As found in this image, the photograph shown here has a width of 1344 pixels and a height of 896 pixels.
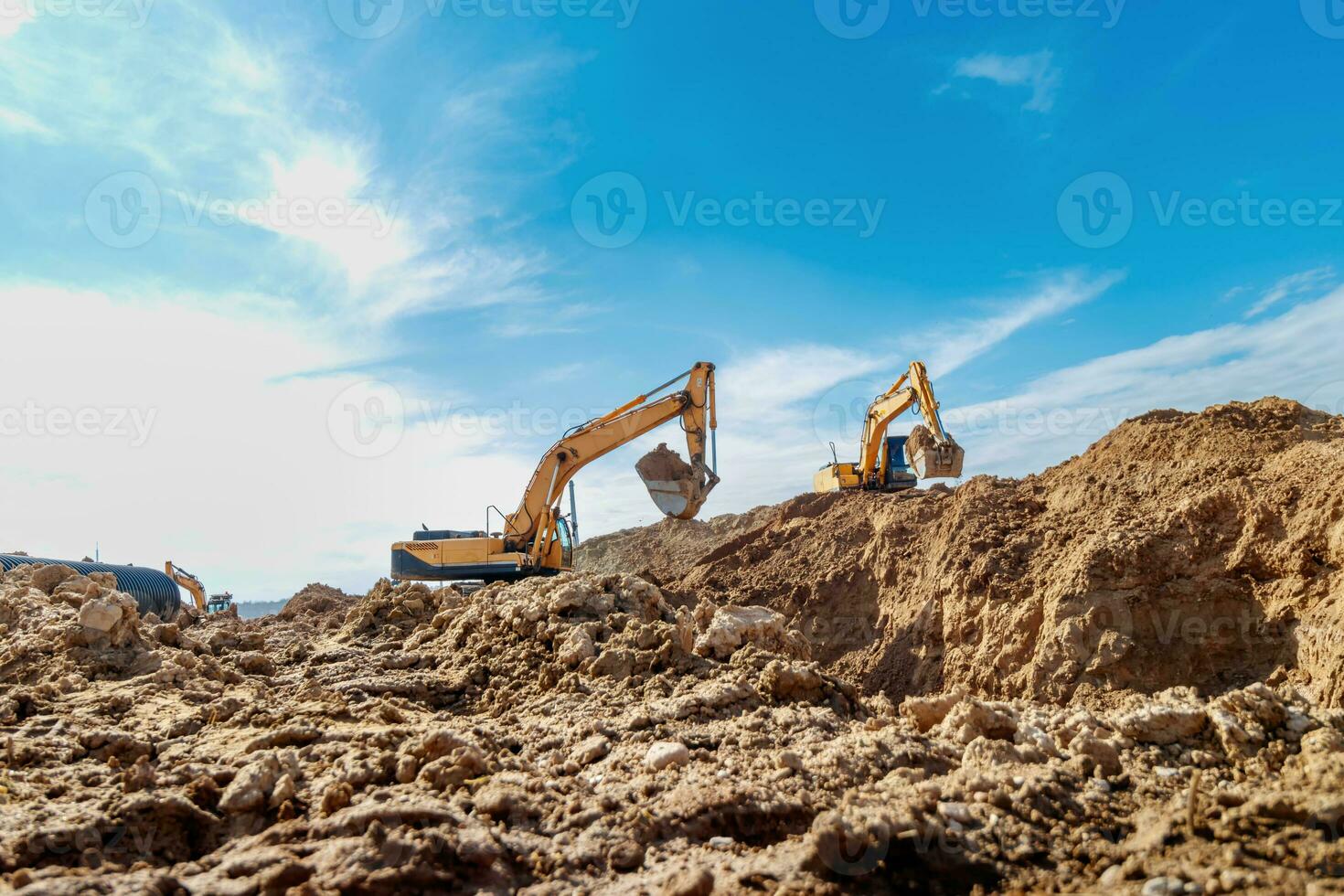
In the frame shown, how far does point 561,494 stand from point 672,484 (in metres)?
2.44

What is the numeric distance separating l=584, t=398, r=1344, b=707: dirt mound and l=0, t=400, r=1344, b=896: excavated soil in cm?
5

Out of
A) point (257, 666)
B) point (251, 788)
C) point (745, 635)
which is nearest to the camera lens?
point (251, 788)

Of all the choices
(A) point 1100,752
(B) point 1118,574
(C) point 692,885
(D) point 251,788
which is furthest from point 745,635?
(B) point 1118,574

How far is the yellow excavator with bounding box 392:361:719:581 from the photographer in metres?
13.8

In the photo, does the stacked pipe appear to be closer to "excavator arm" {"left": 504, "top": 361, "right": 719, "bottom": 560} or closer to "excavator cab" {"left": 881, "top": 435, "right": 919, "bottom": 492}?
"excavator arm" {"left": 504, "top": 361, "right": 719, "bottom": 560}

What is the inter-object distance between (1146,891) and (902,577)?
10.1 metres

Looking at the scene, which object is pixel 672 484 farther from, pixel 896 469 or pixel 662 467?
pixel 896 469

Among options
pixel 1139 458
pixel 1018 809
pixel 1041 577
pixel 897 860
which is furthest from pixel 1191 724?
pixel 1139 458

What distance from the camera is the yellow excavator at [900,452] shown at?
16.8 meters

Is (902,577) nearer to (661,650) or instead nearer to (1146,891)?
(661,650)

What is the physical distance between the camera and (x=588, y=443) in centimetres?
1483

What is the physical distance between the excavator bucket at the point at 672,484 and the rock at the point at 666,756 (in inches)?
348

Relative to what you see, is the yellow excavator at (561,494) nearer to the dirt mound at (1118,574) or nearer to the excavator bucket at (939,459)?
the dirt mound at (1118,574)

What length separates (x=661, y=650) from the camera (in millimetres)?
6676
